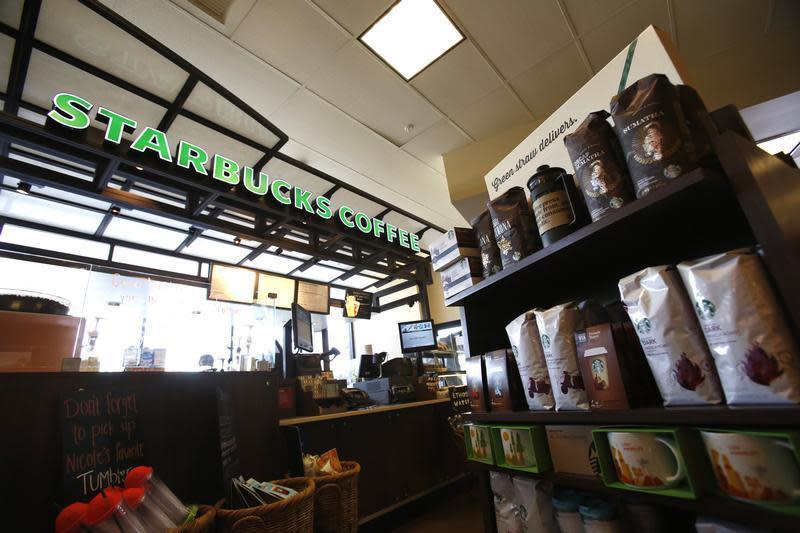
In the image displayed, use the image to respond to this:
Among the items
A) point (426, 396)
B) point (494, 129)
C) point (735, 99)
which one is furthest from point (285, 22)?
point (735, 99)

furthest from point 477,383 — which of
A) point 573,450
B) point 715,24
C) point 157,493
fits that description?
point 715,24

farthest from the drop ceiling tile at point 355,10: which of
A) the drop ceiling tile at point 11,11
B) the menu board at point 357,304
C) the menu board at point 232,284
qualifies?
the menu board at point 357,304

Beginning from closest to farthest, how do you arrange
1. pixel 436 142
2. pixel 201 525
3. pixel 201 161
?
pixel 201 525 → pixel 201 161 → pixel 436 142

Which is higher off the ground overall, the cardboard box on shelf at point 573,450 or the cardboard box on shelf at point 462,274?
the cardboard box on shelf at point 462,274

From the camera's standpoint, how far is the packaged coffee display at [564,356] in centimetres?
93

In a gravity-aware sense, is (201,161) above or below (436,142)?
below

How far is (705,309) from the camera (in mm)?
682

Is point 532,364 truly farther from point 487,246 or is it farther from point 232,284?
point 232,284

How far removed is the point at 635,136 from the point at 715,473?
71 centimetres

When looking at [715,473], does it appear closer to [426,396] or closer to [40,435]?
[40,435]

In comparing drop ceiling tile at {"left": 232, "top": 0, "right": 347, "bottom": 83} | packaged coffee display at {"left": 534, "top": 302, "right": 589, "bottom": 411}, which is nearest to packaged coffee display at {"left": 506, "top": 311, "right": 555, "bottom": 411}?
packaged coffee display at {"left": 534, "top": 302, "right": 589, "bottom": 411}

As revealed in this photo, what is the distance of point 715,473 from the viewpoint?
67 cm

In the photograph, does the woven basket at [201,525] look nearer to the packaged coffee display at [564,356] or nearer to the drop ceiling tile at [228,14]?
the packaged coffee display at [564,356]

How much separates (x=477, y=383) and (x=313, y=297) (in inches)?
193
